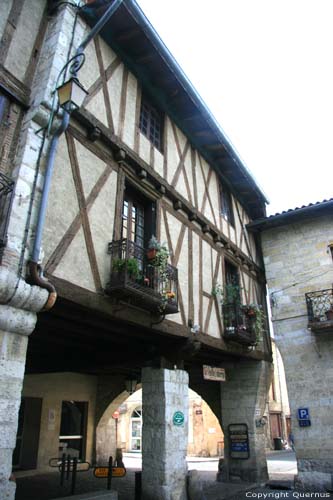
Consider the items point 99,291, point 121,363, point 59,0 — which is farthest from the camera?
point 121,363

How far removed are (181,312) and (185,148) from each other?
3784 millimetres

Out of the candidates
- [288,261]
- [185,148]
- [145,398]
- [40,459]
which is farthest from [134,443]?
[185,148]

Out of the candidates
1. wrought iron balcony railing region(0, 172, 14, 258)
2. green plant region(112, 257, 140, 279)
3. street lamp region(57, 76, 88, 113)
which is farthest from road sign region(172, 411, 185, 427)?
street lamp region(57, 76, 88, 113)

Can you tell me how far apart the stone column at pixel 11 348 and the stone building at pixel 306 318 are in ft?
24.3

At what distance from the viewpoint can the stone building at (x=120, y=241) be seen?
4832mm

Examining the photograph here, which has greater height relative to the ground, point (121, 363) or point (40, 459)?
point (121, 363)

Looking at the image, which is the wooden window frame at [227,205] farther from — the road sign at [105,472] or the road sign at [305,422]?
the road sign at [105,472]

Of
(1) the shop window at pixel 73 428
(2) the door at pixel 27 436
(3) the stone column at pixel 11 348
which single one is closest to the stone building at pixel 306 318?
(1) the shop window at pixel 73 428

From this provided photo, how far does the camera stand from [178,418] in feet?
22.6

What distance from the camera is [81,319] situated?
5762 mm

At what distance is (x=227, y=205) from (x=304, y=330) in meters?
3.85

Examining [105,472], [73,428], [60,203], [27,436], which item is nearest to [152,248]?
[60,203]

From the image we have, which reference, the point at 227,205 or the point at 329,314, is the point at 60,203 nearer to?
the point at 227,205

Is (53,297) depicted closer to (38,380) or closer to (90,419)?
(38,380)
